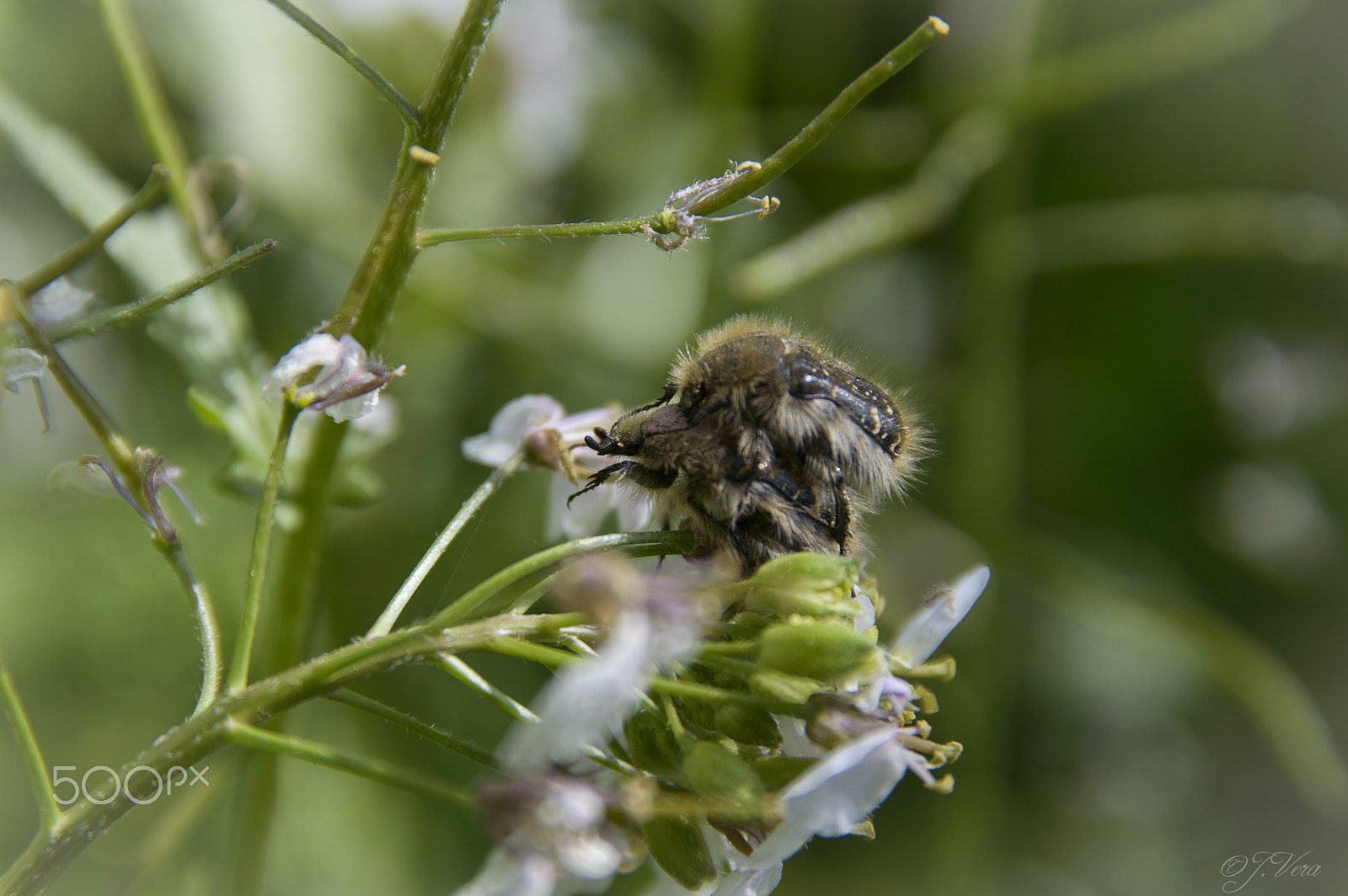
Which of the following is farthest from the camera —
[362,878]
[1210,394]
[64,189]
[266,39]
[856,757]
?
[1210,394]

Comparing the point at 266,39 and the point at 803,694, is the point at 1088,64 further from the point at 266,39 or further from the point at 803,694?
the point at 803,694

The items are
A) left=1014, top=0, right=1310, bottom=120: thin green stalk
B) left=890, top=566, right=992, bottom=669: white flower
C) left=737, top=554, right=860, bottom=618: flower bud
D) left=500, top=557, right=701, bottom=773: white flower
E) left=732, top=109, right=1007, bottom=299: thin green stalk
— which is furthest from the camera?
left=1014, top=0, right=1310, bottom=120: thin green stalk

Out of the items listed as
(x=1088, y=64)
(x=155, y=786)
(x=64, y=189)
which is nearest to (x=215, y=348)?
(x=64, y=189)

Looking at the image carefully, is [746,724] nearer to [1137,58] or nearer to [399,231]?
[399,231]

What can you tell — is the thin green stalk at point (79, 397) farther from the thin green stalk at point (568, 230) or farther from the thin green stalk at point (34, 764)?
the thin green stalk at point (568, 230)

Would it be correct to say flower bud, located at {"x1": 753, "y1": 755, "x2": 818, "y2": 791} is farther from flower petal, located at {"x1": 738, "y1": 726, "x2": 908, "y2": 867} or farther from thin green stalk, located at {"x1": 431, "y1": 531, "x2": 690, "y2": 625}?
thin green stalk, located at {"x1": 431, "y1": 531, "x2": 690, "y2": 625}
